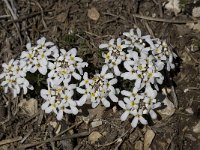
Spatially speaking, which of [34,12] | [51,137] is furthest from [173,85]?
[34,12]

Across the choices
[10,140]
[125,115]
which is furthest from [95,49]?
[10,140]

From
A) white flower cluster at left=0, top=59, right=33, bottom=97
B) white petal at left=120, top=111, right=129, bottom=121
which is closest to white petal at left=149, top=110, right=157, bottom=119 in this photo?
white petal at left=120, top=111, right=129, bottom=121

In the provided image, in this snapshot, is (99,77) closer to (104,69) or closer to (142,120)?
(104,69)

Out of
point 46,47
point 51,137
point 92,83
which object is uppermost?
point 46,47

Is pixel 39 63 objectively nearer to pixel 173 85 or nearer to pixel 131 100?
pixel 131 100

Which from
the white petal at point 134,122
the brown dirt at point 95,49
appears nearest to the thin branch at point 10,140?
the brown dirt at point 95,49

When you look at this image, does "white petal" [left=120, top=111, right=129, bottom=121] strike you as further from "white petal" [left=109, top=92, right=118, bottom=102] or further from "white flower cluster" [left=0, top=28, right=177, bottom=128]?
"white petal" [left=109, top=92, right=118, bottom=102]

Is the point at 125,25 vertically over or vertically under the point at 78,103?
over
